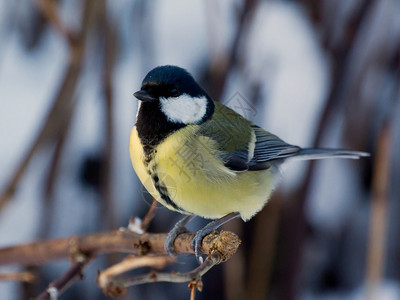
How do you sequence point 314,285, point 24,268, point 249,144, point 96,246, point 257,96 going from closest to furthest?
point 96,246, point 249,144, point 257,96, point 24,268, point 314,285

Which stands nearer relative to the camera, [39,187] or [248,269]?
[248,269]

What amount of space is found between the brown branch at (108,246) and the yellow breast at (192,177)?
2.6 inches

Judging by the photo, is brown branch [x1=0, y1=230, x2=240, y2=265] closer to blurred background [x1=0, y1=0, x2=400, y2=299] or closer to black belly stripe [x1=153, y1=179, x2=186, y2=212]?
black belly stripe [x1=153, y1=179, x2=186, y2=212]

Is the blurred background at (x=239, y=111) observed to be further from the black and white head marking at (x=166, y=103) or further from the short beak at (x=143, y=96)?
the short beak at (x=143, y=96)

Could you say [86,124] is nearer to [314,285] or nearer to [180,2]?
[180,2]

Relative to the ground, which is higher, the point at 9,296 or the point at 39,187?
the point at 39,187

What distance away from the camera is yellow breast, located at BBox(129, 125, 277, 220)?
86cm

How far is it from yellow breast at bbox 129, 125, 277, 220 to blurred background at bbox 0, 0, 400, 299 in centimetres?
23

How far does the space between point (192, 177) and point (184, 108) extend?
127 mm

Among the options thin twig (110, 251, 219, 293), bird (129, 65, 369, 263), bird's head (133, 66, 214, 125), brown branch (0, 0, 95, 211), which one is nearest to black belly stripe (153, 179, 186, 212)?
bird (129, 65, 369, 263)

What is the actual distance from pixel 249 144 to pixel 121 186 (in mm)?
634

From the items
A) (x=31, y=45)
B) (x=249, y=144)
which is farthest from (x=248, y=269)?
(x=31, y=45)

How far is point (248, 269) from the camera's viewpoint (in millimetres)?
1399

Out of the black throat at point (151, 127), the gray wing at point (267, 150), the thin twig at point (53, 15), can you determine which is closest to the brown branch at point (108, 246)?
the black throat at point (151, 127)
